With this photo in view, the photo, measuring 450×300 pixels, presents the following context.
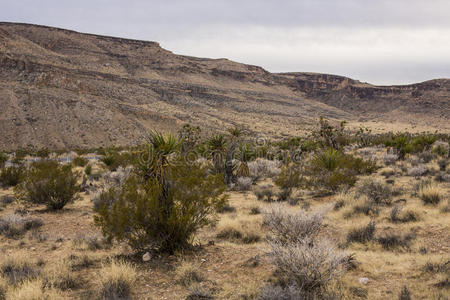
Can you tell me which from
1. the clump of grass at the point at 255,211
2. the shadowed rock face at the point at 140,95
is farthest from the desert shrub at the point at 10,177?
the shadowed rock face at the point at 140,95

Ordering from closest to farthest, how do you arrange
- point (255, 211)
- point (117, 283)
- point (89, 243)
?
point (117, 283), point (89, 243), point (255, 211)

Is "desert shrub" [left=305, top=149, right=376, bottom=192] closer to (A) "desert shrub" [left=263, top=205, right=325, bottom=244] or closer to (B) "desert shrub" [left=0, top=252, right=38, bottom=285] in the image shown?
(A) "desert shrub" [left=263, top=205, right=325, bottom=244]

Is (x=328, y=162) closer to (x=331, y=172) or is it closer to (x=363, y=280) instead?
(x=331, y=172)

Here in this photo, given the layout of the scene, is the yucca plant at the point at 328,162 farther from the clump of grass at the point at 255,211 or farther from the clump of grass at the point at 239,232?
the clump of grass at the point at 239,232

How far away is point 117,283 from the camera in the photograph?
486 centimetres

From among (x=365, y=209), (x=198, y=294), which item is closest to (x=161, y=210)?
(x=198, y=294)

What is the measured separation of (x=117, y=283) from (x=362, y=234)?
5783 mm

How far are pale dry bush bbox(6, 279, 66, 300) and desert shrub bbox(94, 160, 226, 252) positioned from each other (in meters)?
1.42

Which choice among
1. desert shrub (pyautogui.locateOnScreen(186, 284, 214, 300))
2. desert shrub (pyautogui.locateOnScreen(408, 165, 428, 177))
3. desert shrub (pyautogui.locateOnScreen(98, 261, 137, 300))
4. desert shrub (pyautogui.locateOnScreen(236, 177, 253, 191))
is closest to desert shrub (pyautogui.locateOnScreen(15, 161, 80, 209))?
desert shrub (pyautogui.locateOnScreen(98, 261, 137, 300))

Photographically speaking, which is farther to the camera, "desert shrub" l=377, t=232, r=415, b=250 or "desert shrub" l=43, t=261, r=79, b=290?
"desert shrub" l=377, t=232, r=415, b=250

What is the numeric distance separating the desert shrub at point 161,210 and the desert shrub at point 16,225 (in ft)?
13.7

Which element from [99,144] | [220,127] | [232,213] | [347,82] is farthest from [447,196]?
[347,82]

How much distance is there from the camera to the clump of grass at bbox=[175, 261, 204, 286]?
522 centimetres

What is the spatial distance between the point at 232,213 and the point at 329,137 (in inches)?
700
